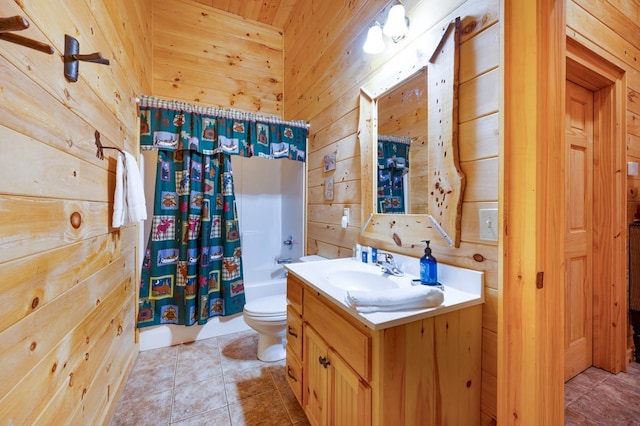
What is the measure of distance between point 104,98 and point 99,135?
0.22m

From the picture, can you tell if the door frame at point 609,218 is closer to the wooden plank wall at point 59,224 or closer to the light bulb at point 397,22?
the light bulb at point 397,22

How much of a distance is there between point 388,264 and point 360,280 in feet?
0.56

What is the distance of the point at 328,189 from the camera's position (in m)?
2.21

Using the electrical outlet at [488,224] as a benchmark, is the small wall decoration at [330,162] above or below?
above

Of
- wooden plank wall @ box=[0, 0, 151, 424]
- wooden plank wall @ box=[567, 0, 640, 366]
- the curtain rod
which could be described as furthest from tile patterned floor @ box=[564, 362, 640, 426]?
the curtain rod

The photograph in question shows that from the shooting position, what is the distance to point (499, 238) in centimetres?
95

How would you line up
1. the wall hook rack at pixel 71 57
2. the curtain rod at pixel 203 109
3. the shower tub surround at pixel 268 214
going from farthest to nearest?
the shower tub surround at pixel 268 214 → the curtain rod at pixel 203 109 → the wall hook rack at pixel 71 57

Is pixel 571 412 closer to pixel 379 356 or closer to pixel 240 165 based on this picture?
pixel 379 356

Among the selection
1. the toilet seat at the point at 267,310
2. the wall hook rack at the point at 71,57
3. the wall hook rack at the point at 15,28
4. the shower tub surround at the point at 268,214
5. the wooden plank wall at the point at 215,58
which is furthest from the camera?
the shower tub surround at the point at 268,214

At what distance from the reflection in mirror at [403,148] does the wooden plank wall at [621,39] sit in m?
0.91

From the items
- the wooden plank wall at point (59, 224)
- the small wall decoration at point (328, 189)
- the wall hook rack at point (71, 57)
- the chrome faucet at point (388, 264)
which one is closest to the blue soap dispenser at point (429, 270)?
the chrome faucet at point (388, 264)

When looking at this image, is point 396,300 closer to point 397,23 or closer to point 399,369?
point 399,369

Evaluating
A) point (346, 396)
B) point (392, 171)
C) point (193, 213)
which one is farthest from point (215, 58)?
point (346, 396)

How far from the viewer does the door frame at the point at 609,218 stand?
1643mm
